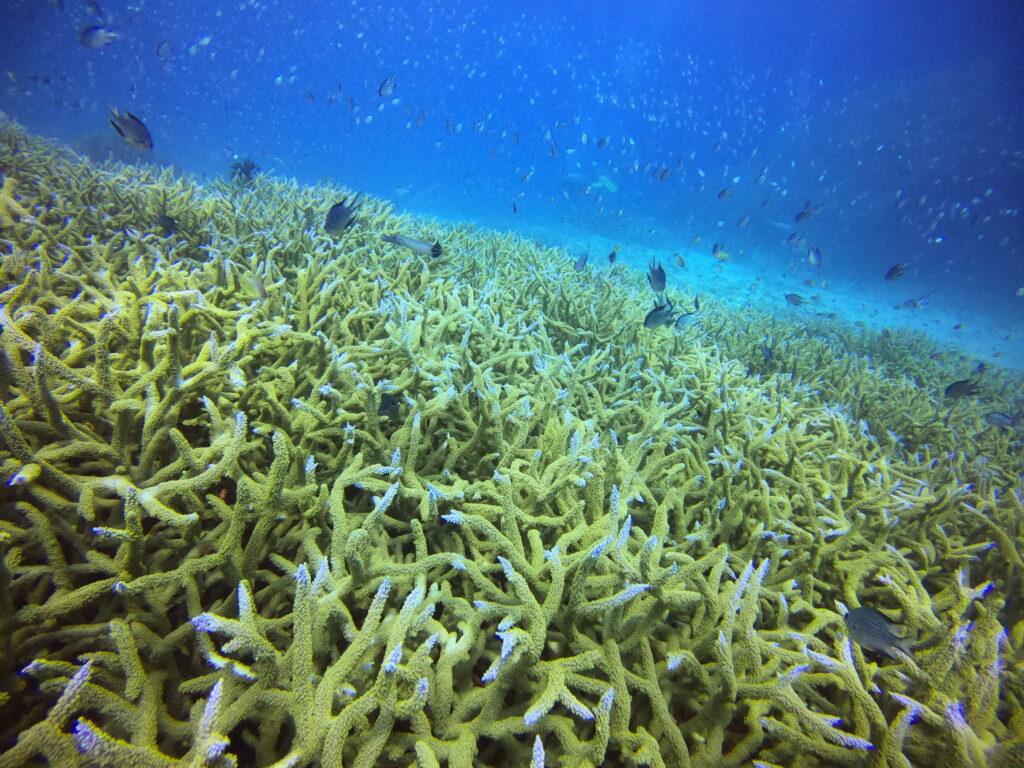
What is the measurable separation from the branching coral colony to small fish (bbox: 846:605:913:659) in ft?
0.22

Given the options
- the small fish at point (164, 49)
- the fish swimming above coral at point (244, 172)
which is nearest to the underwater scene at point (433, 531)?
the fish swimming above coral at point (244, 172)

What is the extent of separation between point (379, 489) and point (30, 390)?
140cm

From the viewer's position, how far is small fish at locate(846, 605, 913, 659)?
5.28 ft

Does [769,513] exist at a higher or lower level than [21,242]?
lower

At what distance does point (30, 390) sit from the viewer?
158cm

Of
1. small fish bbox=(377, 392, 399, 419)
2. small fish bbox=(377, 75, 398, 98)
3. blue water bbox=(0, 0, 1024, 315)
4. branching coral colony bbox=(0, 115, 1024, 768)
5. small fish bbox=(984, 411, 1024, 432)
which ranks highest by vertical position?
blue water bbox=(0, 0, 1024, 315)

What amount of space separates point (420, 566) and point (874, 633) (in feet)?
6.14

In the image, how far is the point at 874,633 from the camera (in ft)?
5.37

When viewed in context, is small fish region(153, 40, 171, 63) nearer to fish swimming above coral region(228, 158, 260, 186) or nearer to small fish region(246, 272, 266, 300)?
fish swimming above coral region(228, 158, 260, 186)

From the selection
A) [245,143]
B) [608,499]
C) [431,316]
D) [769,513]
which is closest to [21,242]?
[431,316]

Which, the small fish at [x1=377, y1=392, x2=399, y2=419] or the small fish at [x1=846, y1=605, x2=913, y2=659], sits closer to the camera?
the small fish at [x1=846, y1=605, x2=913, y2=659]

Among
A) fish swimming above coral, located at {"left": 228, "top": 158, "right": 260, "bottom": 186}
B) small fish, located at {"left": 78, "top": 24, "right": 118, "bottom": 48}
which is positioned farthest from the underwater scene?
small fish, located at {"left": 78, "top": 24, "right": 118, "bottom": 48}

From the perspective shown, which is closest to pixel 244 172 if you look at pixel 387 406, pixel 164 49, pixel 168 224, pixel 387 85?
pixel 168 224

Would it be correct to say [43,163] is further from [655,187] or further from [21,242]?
[655,187]
